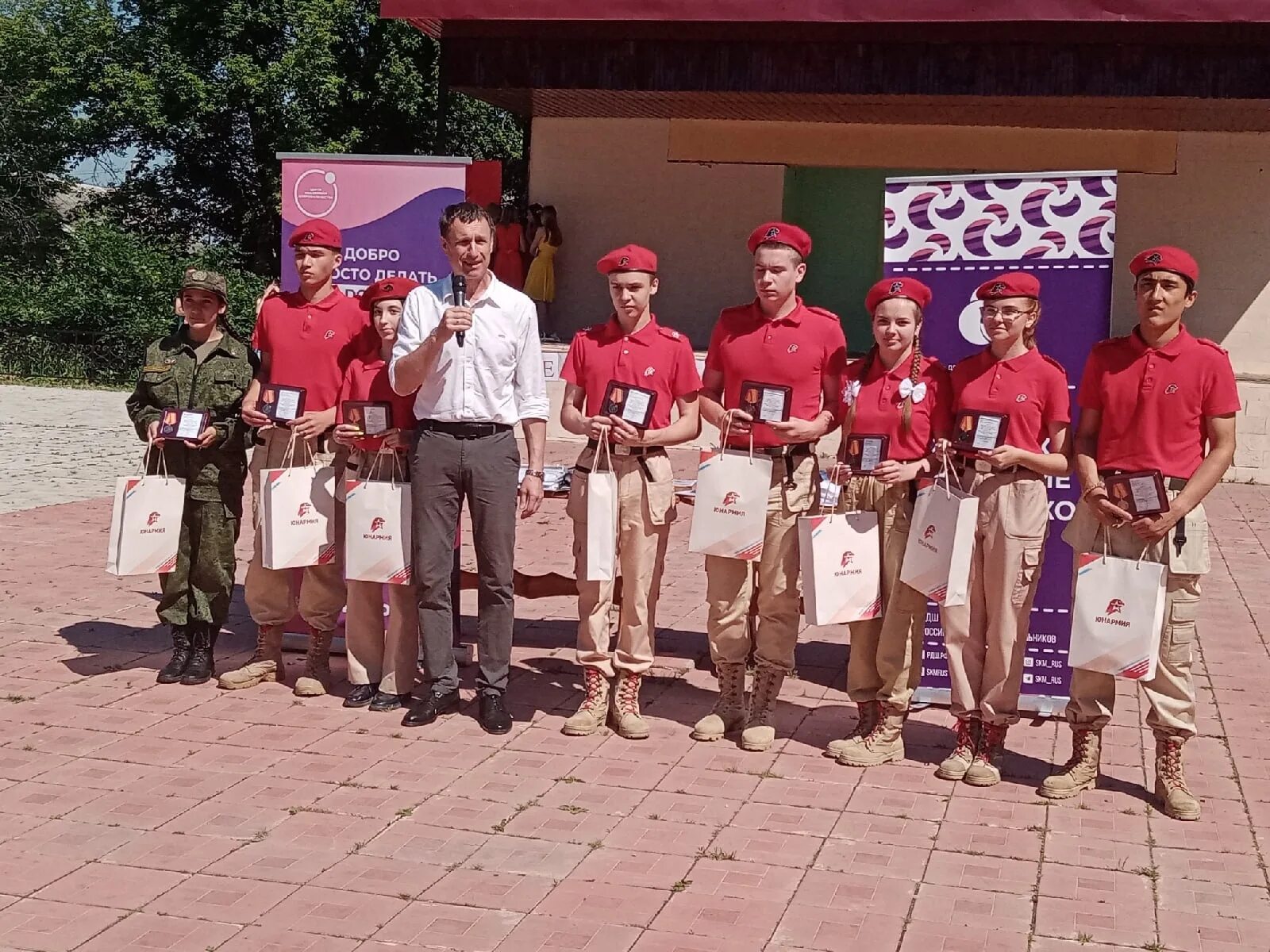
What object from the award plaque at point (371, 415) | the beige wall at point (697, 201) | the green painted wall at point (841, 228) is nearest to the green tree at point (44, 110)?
the beige wall at point (697, 201)

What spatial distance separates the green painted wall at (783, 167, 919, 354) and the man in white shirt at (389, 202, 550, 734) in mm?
14835

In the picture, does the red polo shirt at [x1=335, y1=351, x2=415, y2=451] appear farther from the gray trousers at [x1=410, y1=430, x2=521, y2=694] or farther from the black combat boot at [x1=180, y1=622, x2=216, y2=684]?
the black combat boot at [x1=180, y1=622, x2=216, y2=684]

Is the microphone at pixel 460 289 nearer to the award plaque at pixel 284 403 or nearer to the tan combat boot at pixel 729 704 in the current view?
the award plaque at pixel 284 403

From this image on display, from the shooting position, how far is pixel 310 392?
648cm

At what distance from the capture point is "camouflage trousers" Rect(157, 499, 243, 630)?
6777mm

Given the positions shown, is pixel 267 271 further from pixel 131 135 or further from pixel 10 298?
pixel 10 298

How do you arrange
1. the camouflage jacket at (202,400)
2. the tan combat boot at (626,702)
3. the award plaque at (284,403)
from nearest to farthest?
the tan combat boot at (626,702) < the award plaque at (284,403) < the camouflage jacket at (202,400)

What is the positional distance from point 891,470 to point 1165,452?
0.98 m

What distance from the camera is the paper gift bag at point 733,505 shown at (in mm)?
5883

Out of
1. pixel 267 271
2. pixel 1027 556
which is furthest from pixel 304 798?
pixel 267 271

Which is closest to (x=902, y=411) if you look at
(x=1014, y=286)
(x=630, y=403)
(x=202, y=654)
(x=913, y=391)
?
(x=913, y=391)

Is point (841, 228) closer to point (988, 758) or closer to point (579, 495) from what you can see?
point (579, 495)

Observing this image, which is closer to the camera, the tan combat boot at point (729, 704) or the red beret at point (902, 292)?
the red beret at point (902, 292)

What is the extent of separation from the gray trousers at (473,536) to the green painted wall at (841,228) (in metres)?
14.9
